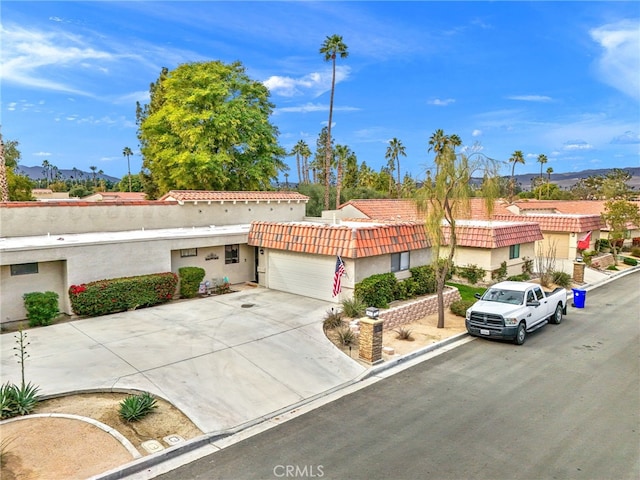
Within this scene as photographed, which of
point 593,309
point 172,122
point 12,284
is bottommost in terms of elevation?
point 593,309

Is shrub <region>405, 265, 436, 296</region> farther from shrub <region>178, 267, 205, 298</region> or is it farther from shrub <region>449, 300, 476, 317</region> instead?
shrub <region>178, 267, 205, 298</region>

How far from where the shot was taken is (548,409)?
10.6m

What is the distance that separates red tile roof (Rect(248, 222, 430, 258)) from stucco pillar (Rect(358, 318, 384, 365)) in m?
4.65

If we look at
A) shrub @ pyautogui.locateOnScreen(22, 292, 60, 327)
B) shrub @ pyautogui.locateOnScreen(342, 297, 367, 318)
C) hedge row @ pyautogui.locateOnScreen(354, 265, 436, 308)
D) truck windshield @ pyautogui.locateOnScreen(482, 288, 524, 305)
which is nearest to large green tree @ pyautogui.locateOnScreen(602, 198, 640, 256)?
hedge row @ pyautogui.locateOnScreen(354, 265, 436, 308)

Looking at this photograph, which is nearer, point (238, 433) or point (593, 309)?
point (238, 433)

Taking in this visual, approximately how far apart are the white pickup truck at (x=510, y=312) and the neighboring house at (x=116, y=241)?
37.6ft

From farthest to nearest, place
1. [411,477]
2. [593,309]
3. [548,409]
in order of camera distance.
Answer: [593,309] → [548,409] → [411,477]

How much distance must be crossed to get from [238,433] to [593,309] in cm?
1924

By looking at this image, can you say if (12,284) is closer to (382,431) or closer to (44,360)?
(44,360)

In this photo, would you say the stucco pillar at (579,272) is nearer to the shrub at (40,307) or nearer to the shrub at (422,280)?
the shrub at (422,280)

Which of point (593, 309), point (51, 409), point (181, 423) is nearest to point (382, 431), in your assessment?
point (181, 423)

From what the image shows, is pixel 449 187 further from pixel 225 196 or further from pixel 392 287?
pixel 225 196

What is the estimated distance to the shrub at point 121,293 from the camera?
16.0m

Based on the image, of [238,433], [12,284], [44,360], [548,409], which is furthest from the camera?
[12,284]
